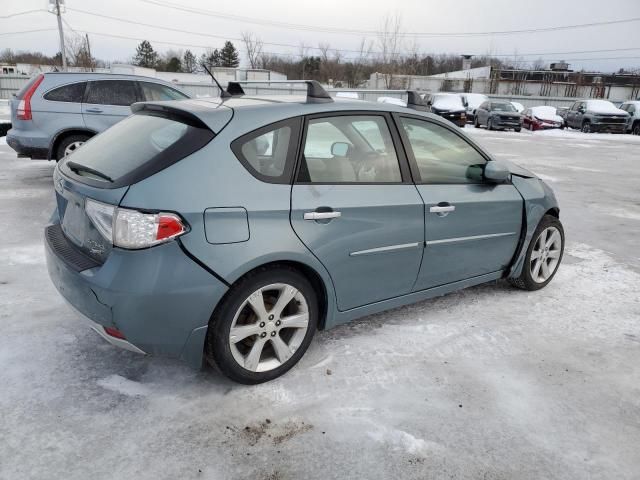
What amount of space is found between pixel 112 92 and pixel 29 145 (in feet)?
4.95

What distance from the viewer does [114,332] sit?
2.47 m

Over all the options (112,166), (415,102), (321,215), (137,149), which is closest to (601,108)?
(415,102)

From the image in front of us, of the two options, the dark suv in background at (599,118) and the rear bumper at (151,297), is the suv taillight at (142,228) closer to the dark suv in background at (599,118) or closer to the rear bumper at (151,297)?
the rear bumper at (151,297)

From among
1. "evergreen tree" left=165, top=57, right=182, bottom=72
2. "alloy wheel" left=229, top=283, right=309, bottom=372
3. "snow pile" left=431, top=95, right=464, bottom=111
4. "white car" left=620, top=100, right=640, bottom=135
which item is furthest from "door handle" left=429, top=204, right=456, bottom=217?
"evergreen tree" left=165, top=57, right=182, bottom=72

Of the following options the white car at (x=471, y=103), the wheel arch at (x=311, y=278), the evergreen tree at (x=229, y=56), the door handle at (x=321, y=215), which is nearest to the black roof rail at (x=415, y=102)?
the door handle at (x=321, y=215)

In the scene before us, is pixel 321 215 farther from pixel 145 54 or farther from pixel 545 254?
pixel 145 54

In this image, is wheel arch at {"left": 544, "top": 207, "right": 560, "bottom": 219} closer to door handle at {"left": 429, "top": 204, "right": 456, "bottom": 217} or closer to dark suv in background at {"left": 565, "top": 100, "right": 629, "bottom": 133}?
door handle at {"left": 429, "top": 204, "right": 456, "bottom": 217}

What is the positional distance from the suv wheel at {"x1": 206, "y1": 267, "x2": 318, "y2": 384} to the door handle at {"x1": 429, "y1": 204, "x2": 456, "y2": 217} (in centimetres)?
102

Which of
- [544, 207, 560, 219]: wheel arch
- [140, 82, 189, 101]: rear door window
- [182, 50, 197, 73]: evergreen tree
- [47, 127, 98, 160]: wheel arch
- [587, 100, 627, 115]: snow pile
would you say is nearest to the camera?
[544, 207, 560, 219]: wheel arch

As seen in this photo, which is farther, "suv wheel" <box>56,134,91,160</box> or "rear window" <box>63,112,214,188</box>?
"suv wheel" <box>56,134,91,160</box>

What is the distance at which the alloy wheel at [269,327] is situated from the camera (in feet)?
8.77

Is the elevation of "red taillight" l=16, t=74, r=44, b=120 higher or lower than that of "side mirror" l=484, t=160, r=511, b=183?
higher

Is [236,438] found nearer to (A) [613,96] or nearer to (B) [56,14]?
(B) [56,14]

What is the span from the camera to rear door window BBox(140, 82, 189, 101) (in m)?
8.41
